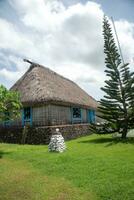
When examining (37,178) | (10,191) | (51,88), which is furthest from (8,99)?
(10,191)

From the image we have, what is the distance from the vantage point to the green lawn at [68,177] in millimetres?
5832

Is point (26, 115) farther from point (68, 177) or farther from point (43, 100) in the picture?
point (68, 177)

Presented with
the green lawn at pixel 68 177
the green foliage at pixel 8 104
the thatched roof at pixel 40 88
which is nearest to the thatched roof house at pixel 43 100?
the thatched roof at pixel 40 88

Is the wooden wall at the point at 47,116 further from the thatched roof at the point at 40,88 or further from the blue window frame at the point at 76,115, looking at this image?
the blue window frame at the point at 76,115

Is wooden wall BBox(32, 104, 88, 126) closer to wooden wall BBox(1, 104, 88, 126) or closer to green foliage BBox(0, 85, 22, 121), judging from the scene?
wooden wall BBox(1, 104, 88, 126)

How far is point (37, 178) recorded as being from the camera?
7262 millimetres

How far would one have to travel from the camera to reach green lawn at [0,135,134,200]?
583 centimetres

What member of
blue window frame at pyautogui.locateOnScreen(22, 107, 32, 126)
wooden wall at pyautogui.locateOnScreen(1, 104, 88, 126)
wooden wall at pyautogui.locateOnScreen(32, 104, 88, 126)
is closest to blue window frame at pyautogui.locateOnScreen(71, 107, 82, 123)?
wooden wall at pyautogui.locateOnScreen(1, 104, 88, 126)

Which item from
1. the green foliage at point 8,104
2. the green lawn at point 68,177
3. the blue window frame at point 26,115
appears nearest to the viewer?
the green lawn at point 68,177

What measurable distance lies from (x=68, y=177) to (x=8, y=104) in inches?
268

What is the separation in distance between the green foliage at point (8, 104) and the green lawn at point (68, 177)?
292 centimetres

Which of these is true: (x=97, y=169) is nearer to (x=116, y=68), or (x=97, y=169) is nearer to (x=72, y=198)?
(x=72, y=198)

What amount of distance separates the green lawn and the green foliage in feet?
9.57

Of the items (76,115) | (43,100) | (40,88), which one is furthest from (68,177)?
(76,115)
